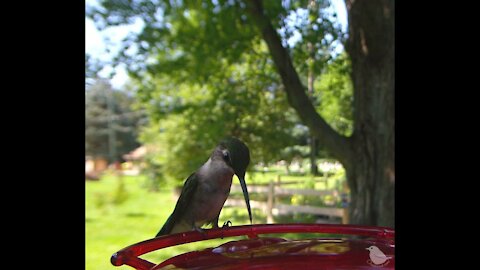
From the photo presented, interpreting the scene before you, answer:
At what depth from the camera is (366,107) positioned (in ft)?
14.7

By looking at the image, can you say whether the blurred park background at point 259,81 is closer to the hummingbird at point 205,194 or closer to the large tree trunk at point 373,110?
the large tree trunk at point 373,110

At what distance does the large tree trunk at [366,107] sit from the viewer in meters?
4.35

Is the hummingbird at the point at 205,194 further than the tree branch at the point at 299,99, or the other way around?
the tree branch at the point at 299,99

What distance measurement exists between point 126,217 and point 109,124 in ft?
6.48

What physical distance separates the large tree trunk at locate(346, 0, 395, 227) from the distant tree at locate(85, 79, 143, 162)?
4.02 metres

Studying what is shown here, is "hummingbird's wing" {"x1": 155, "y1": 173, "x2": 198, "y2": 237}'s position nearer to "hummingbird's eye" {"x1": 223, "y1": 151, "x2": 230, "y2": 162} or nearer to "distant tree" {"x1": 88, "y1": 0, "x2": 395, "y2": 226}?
"hummingbird's eye" {"x1": 223, "y1": 151, "x2": 230, "y2": 162}

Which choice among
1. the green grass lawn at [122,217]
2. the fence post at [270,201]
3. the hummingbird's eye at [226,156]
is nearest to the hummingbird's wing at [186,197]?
the hummingbird's eye at [226,156]

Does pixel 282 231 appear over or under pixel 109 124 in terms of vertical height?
under

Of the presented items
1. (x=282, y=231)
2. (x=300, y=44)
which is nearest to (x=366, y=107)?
(x=300, y=44)

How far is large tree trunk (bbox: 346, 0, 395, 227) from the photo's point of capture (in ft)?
14.3

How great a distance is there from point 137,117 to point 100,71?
229 inches

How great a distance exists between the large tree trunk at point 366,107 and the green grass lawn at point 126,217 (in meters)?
1.95

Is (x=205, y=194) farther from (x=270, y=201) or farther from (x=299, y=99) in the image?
(x=270, y=201)
